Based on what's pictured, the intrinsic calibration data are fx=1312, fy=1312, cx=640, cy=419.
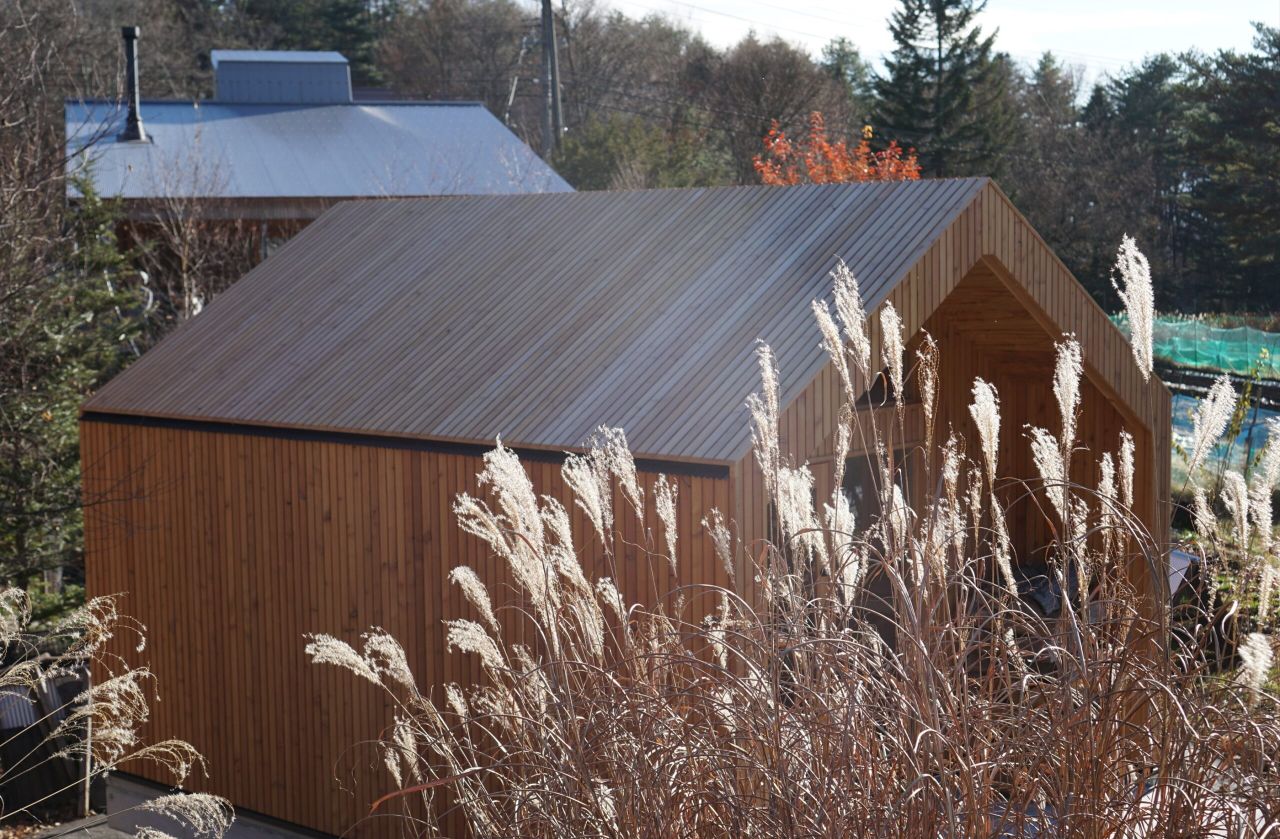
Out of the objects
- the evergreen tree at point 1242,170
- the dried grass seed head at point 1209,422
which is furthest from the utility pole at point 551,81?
the dried grass seed head at point 1209,422

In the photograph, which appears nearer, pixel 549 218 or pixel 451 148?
pixel 549 218

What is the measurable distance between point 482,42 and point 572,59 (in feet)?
7.93

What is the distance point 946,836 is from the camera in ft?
7.48

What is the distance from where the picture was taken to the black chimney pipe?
52.5ft

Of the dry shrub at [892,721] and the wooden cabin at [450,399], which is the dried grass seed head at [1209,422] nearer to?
the dry shrub at [892,721]

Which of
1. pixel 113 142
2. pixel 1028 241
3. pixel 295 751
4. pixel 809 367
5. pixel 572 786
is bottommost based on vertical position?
pixel 295 751

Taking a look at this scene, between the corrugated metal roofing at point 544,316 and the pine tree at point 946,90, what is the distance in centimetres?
1877

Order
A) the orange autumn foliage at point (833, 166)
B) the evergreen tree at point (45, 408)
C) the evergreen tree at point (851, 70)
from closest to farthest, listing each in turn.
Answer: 1. the evergreen tree at point (45, 408)
2. the orange autumn foliage at point (833, 166)
3. the evergreen tree at point (851, 70)

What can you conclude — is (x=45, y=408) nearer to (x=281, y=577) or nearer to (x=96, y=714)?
(x=281, y=577)

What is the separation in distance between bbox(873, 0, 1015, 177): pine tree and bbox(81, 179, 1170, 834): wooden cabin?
61.9 ft

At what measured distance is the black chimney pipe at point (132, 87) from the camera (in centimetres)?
1600

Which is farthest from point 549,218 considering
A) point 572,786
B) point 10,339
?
point 572,786

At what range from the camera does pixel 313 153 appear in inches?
802

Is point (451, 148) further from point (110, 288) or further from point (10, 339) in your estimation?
point (10, 339)
